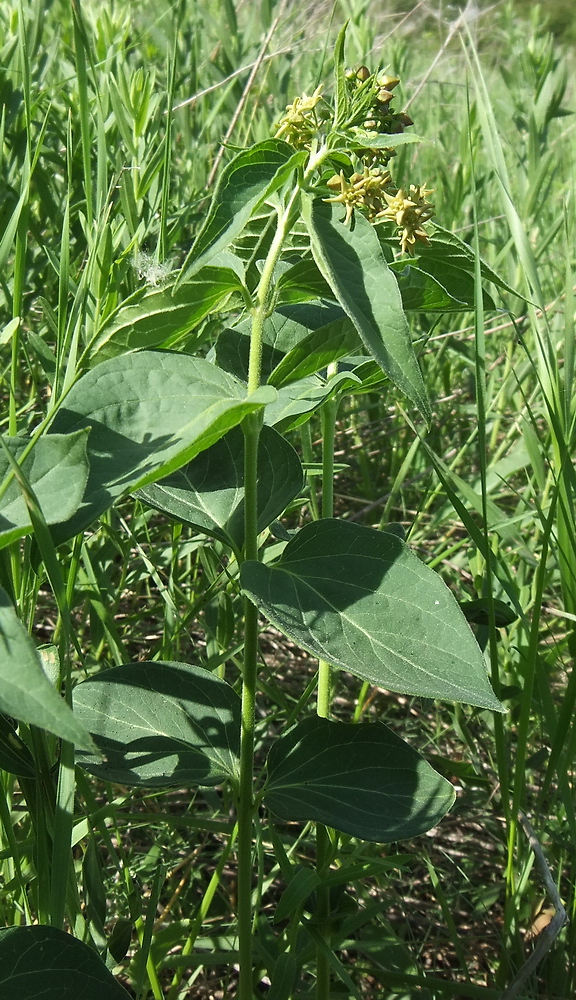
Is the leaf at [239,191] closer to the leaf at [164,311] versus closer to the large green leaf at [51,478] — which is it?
the leaf at [164,311]

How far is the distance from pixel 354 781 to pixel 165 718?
221mm

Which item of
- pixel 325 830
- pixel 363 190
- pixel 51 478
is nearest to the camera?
pixel 51 478

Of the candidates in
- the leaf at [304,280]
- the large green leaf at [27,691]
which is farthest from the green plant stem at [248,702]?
the large green leaf at [27,691]

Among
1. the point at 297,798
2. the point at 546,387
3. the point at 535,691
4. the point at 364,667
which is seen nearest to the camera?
the point at 364,667

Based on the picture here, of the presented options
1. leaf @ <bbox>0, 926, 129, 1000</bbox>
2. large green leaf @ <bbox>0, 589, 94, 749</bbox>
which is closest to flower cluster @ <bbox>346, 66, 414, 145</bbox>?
large green leaf @ <bbox>0, 589, 94, 749</bbox>

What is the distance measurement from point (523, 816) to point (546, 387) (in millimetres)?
594

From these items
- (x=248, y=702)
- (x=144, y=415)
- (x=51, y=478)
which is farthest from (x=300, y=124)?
(x=248, y=702)

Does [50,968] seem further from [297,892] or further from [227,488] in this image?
[227,488]

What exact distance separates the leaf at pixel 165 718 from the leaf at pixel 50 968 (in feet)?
0.60

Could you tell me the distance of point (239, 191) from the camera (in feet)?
2.49

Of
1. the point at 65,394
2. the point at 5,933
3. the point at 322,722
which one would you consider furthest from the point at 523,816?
the point at 65,394

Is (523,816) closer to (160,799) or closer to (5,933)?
(160,799)

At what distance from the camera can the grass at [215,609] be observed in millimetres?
965

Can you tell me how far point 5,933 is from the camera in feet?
2.40
